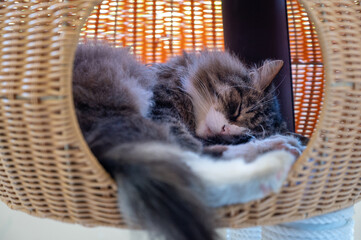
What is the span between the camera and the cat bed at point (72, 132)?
78 centimetres

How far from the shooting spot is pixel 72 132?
30.3 inches

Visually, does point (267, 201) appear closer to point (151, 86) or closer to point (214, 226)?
point (214, 226)

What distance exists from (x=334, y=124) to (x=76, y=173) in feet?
2.11

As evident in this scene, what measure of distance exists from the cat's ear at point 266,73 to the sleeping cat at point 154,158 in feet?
1.05

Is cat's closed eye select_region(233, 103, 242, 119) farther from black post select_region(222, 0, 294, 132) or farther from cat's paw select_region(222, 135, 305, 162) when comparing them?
black post select_region(222, 0, 294, 132)

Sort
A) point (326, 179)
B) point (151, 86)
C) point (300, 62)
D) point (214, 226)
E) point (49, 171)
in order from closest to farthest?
point (214, 226)
point (49, 171)
point (326, 179)
point (151, 86)
point (300, 62)

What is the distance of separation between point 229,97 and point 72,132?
2.37 ft

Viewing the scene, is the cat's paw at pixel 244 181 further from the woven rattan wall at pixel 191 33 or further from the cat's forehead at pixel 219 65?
the woven rattan wall at pixel 191 33

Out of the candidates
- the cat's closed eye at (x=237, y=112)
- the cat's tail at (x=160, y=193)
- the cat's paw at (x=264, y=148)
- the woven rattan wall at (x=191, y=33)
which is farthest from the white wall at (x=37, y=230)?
the cat's tail at (x=160, y=193)

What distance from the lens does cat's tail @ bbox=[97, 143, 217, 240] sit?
70 centimetres

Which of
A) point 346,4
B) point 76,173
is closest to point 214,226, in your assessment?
Result: point 76,173

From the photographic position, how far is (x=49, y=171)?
83 cm

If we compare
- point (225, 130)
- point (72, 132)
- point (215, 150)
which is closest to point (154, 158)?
point (72, 132)

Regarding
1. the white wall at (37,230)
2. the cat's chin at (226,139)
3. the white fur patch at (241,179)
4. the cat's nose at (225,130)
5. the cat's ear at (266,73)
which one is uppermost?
the white fur patch at (241,179)
